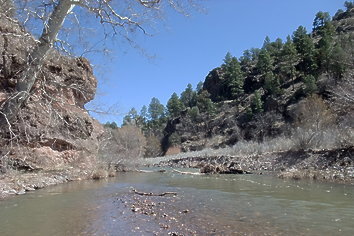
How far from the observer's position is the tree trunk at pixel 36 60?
443 cm

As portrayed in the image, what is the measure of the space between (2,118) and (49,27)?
1485 millimetres

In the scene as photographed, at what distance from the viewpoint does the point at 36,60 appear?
449 centimetres

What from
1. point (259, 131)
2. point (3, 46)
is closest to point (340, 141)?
point (3, 46)

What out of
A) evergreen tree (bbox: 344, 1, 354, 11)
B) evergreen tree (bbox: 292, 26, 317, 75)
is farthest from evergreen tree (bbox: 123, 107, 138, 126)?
evergreen tree (bbox: 344, 1, 354, 11)

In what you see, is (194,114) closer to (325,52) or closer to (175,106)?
(175,106)

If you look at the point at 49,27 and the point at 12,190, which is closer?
the point at 49,27

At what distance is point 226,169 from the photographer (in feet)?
80.6

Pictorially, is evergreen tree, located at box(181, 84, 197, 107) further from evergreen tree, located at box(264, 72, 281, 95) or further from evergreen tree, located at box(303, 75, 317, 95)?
evergreen tree, located at box(303, 75, 317, 95)

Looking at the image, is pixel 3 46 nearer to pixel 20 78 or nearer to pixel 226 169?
pixel 20 78

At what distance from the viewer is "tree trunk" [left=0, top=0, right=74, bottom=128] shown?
14.5ft

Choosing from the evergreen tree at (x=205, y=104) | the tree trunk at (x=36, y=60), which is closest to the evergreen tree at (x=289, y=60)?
the evergreen tree at (x=205, y=104)

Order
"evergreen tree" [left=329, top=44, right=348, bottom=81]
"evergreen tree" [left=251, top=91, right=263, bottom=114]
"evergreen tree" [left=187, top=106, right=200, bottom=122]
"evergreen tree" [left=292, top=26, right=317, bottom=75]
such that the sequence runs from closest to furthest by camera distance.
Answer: "evergreen tree" [left=329, top=44, right=348, bottom=81] < "evergreen tree" [left=292, top=26, right=317, bottom=75] < "evergreen tree" [left=251, top=91, right=263, bottom=114] < "evergreen tree" [left=187, top=106, right=200, bottom=122]

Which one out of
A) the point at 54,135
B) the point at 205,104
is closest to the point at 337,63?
the point at 205,104

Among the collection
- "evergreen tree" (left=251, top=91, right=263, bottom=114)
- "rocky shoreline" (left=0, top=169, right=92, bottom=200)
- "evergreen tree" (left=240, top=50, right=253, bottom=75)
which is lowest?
"rocky shoreline" (left=0, top=169, right=92, bottom=200)
